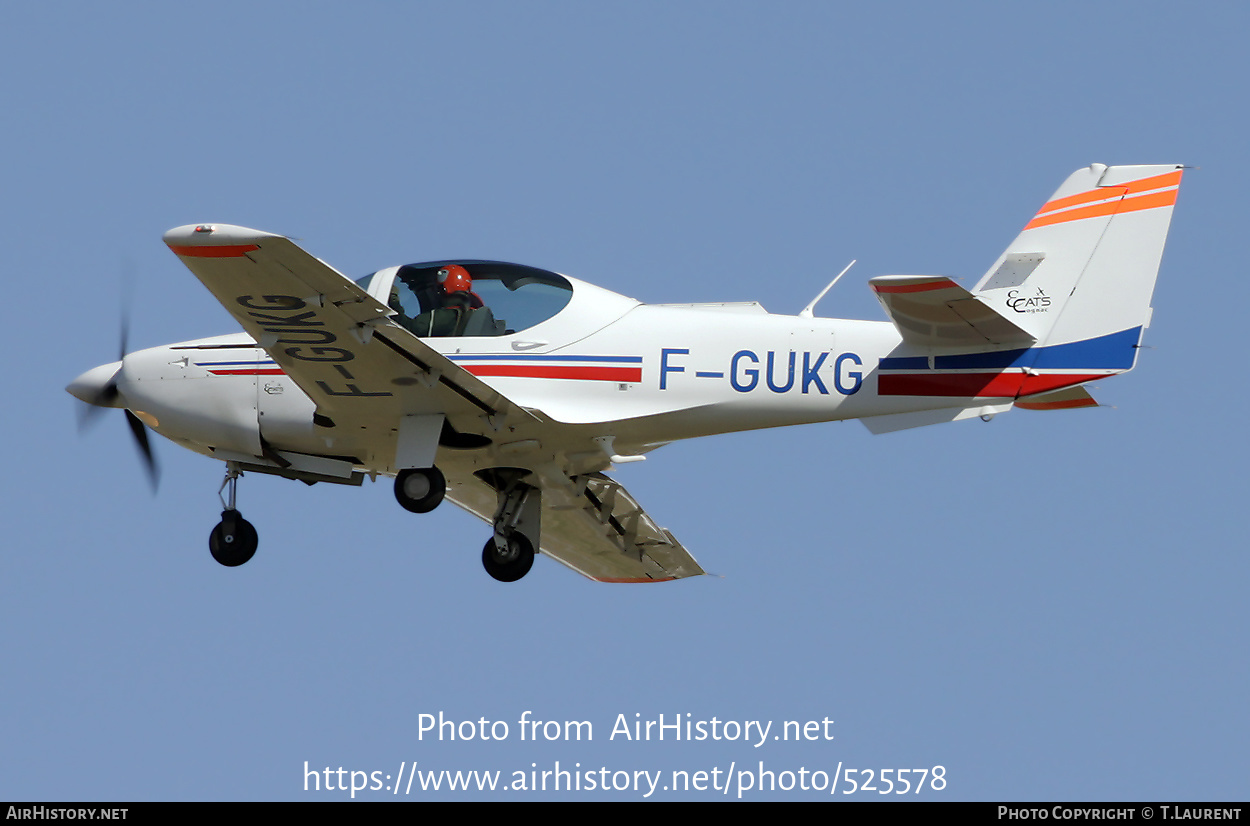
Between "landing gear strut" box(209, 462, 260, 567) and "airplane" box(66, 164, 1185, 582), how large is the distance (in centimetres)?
2

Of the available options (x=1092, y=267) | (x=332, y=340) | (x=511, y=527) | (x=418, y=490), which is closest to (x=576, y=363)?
(x=418, y=490)

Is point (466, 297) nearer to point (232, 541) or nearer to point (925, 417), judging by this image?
point (232, 541)

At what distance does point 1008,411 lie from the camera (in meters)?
14.1

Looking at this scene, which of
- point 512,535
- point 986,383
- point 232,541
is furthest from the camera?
A: point 512,535

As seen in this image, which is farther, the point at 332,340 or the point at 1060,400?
the point at 1060,400

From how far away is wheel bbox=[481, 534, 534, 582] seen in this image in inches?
627

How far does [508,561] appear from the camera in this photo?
15.9 meters

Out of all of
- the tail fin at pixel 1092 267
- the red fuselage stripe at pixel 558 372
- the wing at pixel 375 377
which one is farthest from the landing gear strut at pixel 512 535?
the tail fin at pixel 1092 267

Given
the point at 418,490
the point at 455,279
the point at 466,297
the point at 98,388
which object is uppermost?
the point at 455,279

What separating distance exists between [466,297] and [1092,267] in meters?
5.63

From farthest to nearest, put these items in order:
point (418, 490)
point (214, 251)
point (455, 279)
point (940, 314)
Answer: point (455, 279) → point (418, 490) → point (940, 314) → point (214, 251)

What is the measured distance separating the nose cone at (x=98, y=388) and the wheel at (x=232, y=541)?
156 cm

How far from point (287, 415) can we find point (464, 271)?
7.22 ft

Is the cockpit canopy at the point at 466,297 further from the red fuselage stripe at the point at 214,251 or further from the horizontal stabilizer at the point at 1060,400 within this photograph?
the horizontal stabilizer at the point at 1060,400
